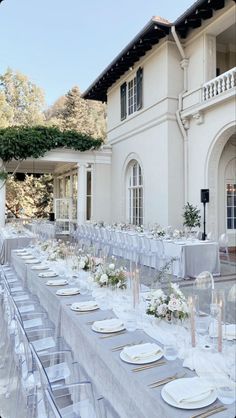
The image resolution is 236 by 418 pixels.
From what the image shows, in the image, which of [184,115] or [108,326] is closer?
[108,326]

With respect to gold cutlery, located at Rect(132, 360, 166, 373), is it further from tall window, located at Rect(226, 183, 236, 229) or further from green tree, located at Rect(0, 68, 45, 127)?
green tree, located at Rect(0, 68, 45, 127)

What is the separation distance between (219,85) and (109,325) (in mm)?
8954

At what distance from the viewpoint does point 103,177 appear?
48.9 ft

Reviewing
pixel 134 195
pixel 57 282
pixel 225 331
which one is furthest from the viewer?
pixel 134 195

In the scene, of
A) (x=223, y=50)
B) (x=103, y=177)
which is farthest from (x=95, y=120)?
(x=223, y=50)

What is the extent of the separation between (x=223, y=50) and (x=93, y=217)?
8.24 metres

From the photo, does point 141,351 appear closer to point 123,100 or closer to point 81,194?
point 81,194

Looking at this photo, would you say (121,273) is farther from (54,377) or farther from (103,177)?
(103,177)

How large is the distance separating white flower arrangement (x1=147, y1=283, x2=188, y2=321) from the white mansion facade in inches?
318

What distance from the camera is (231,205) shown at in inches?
450

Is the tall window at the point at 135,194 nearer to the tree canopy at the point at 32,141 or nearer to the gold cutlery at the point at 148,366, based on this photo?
the tree canopy at the point at 32,141

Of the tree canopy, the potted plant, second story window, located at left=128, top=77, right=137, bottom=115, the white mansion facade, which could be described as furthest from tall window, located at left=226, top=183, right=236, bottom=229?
the tree canopy

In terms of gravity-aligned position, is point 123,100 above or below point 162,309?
above

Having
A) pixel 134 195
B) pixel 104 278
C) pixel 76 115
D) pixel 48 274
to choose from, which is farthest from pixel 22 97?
pixel 104 278
